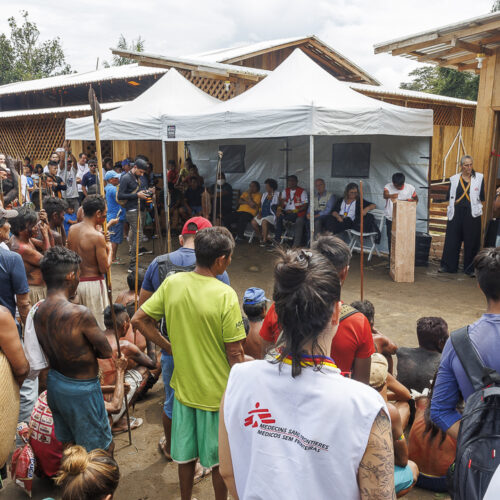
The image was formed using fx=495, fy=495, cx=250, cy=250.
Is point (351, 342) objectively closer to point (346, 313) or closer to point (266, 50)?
point (346, 313)

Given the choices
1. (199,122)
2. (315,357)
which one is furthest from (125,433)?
(199,122)

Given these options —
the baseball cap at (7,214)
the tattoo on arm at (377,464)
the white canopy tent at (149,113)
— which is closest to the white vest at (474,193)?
the white canopy tent at (149,113)

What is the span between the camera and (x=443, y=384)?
198 cm

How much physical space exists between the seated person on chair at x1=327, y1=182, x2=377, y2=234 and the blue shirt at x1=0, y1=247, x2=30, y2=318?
6.29 m

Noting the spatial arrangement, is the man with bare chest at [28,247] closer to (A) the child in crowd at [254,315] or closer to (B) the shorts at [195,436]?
(A) the child in crowd at [254,315]

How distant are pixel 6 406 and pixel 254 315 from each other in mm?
1593

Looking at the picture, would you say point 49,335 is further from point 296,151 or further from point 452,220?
point 296,151

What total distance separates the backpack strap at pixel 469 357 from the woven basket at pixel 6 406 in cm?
221

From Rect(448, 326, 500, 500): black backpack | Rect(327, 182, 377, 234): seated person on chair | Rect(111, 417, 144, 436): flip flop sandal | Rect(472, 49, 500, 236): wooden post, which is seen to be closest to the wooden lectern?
Rect(327, 182, 377, 234): seated person on chair

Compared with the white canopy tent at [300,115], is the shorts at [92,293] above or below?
below

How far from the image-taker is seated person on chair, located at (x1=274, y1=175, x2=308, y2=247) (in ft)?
31.0

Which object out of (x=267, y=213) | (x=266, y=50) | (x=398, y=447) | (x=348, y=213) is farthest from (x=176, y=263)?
(x=266, y=50)

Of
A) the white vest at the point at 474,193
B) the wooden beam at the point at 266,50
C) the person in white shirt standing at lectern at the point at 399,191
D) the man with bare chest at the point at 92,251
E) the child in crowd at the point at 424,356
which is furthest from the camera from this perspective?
the wooden beam at the point at 266,50

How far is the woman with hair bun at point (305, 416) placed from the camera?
47.2 inches
